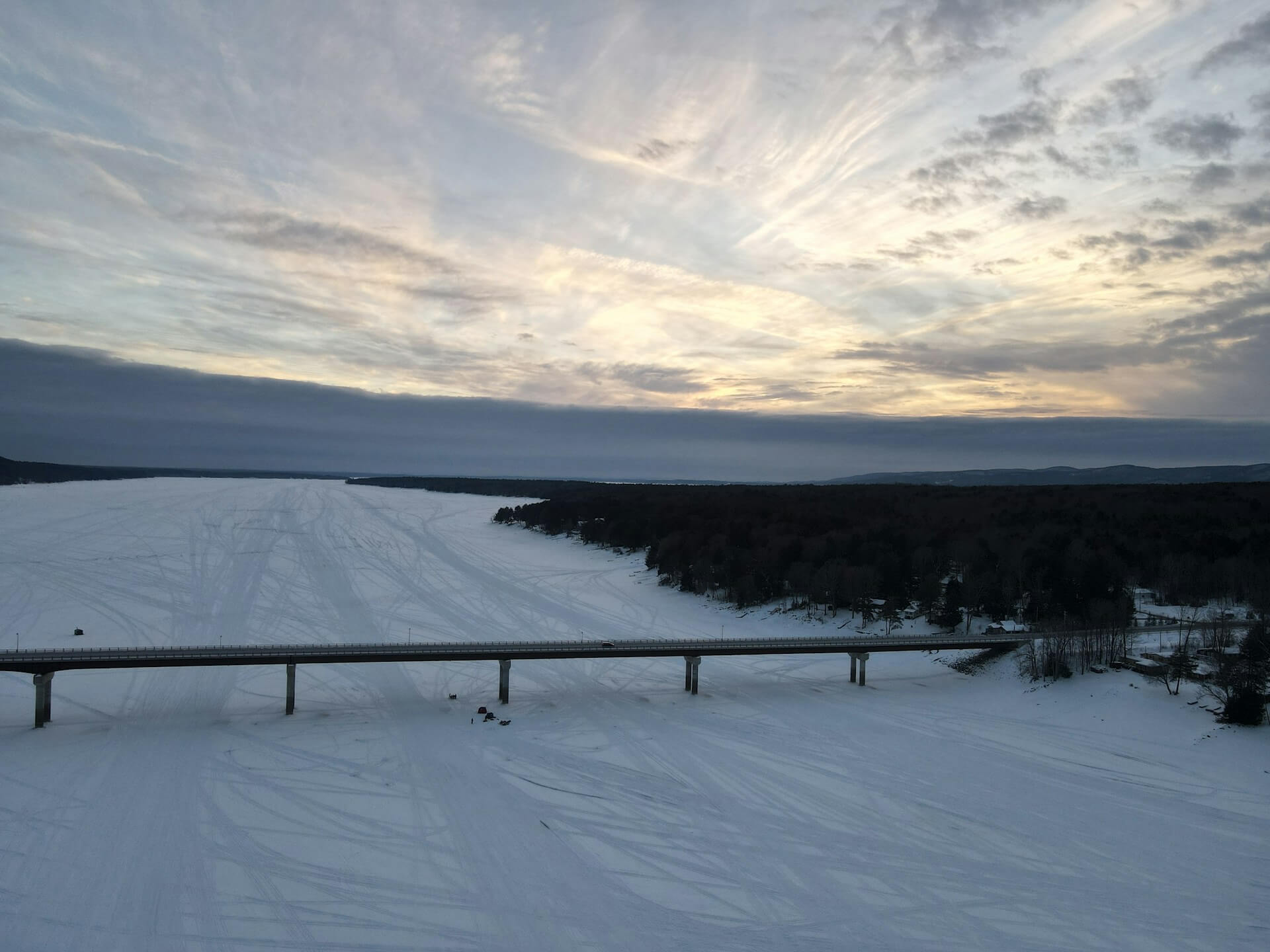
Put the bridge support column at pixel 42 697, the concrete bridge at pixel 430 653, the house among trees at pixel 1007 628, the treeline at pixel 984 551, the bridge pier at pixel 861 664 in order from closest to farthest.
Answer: the bridge support column at pixel 42 697, the concrete bridge at pixel 430 653, the bridge pier at pixel 861 664, the house among trees at pixel 1007 628, the treeline at pixel 984 551

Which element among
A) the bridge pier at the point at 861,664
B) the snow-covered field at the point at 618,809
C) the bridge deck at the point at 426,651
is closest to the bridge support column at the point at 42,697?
the bridge deck at the point at 426,651

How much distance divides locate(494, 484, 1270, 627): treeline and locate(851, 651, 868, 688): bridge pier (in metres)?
10.1

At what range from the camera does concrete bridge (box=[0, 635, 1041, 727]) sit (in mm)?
29031

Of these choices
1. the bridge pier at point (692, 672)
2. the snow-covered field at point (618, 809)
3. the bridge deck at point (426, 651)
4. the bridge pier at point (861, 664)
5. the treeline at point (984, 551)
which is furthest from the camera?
the treeline at point (984, 551)

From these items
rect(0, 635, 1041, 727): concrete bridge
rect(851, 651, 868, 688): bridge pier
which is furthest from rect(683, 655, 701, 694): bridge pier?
rect(851, 651, 868, 688): bridge pier

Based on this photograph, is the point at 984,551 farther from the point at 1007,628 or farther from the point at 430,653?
the point at 430,653

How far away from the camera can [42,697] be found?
2878cm

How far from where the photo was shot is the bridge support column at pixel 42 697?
28672mm

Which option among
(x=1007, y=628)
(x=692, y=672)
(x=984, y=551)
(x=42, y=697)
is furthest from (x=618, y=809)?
(x=984, y=551)

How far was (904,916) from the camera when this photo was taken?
18219 mm

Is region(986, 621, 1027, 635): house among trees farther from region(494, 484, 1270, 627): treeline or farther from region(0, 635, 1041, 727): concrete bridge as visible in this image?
region(494, 484, 1270, 627): treeline

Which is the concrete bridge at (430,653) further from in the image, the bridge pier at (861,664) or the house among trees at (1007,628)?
the house among trees at (1007,628)

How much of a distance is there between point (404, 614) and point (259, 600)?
38.0 feet

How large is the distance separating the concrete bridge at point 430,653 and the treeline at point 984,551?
8.32 m
